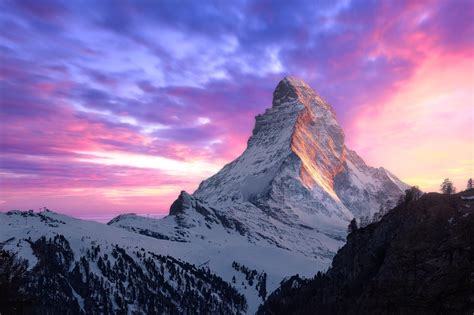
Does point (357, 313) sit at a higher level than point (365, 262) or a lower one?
lower

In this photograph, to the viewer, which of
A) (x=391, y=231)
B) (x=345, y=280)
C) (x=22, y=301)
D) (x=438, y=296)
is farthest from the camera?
(x=345, y=280)

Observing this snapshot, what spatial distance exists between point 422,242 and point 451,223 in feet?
31.1

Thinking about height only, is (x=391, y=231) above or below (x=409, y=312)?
above

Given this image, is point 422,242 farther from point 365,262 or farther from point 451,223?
point 365,262

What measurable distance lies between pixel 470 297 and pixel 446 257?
14898mm

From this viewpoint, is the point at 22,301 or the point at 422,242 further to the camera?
the point at 422,242

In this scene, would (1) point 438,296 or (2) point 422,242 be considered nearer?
(1) point 438,296

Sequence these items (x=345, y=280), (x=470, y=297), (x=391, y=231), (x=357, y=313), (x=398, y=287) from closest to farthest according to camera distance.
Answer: (x=470, y=297), (x=398, y=287), (x=357, y=313), (x=391, y=231), (x=345, y=280)

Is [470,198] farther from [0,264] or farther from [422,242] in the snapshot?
[0,264]

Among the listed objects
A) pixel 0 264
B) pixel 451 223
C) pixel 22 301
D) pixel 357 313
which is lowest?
pixel 357 313

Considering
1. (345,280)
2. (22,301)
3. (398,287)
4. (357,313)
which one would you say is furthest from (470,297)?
(22,301)

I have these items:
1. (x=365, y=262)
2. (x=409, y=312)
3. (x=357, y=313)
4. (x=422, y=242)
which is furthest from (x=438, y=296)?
(x=365, y=262)

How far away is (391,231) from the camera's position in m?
181

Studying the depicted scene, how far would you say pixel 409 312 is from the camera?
445 feet
